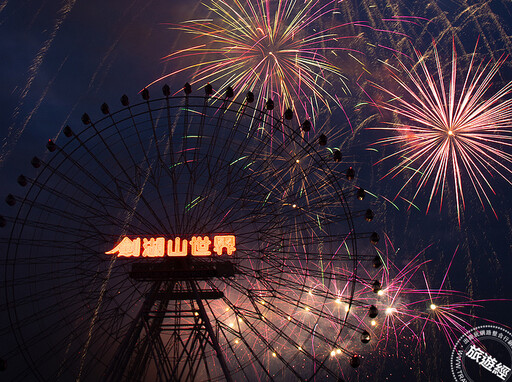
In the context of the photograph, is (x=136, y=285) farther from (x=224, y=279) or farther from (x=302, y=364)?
(x=302, y=364)

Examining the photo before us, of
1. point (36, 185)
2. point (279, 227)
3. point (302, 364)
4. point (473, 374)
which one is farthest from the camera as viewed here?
point (473, 374)

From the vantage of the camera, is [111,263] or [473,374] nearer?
[111,263]

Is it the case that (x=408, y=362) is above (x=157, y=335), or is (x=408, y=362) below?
below

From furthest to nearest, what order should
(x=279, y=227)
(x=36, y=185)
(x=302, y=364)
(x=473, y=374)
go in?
(x=473, y=374)
(x=302, y=364)
(x=279, y=227)
(x=36, y=185)

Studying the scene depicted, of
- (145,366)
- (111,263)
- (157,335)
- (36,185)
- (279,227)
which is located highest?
(36,185)

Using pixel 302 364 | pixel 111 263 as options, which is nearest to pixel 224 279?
pixel 111 263

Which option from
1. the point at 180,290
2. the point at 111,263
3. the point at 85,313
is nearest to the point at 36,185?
the point at 111,263

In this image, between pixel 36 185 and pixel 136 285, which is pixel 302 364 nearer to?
pixel 136 285
